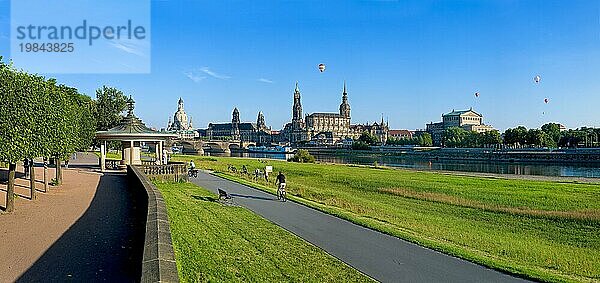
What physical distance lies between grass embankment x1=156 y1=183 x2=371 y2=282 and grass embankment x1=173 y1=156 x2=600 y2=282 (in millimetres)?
3228

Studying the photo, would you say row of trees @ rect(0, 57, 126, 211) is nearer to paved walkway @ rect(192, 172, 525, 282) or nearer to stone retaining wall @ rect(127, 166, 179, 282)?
paved walkway @ rect(192, 172, 525, 282)

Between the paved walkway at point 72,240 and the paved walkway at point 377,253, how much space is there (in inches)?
172

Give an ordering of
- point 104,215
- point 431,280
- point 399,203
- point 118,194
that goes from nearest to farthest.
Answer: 1. point 431,280
2. point 104,215
3. point 118,194
4. point 399,203

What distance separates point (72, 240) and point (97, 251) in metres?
1.61

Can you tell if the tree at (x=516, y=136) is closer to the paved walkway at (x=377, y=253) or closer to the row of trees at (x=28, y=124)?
the paved walkway at (x=377, y=253)

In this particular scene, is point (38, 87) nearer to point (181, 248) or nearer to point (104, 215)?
point (104, 215)

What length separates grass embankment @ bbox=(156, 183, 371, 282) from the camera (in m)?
9.46

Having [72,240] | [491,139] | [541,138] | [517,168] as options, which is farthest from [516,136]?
[72,240]

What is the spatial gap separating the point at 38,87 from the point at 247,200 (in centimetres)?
908

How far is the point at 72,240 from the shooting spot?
11438 millimetres

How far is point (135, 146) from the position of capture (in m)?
38.6

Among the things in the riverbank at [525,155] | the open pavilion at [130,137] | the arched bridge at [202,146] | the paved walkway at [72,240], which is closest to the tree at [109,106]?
the open pavilion at [130,137]

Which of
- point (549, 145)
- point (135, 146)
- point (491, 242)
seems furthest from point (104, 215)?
point (549, 145)

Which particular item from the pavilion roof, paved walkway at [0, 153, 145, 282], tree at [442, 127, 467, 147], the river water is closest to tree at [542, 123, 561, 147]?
tree at [442, 127, 467, 147]
